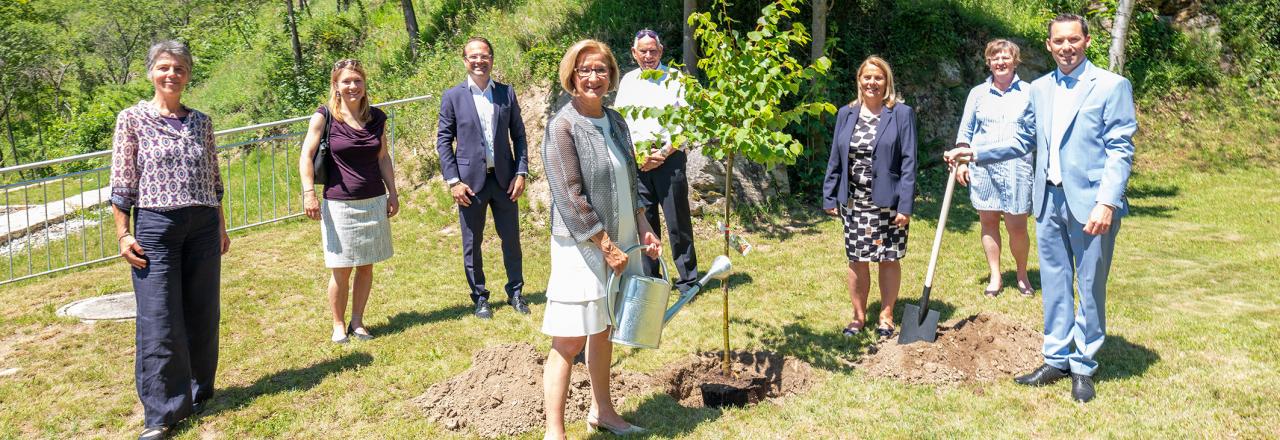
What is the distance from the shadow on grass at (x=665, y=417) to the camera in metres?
4.18

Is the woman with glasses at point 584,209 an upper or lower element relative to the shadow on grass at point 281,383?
upper

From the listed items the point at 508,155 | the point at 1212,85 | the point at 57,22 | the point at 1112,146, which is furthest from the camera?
the point at 57,22

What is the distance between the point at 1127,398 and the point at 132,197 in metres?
5.10

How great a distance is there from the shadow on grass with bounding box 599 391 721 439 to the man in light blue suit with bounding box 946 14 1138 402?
1.81 m

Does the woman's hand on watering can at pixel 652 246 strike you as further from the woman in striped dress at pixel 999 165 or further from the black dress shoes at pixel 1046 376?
the woman in striped dress at pixel 999 165

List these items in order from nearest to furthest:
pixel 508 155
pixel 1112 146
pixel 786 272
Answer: pixel 1112 146 → pixel 508 155 → pixel 786 272

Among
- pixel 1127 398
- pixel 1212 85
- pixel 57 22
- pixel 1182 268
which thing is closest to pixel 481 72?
pixel 1127 398

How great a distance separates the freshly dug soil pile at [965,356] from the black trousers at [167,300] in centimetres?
371

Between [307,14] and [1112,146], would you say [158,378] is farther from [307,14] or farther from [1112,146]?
[307,14]

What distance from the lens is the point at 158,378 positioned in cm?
427

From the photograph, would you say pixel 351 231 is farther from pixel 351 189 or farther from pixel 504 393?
pixel 504 393

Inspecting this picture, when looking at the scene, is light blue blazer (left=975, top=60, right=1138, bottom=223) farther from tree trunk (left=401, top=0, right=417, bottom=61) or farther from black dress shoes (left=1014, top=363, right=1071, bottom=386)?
tree trunk (left=401, top=0, right=417, bottom=61)

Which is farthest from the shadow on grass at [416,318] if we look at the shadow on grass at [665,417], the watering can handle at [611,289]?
the watering can handle at [611,289]

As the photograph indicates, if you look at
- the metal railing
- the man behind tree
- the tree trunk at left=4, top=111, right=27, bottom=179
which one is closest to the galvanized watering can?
the man behind tree
